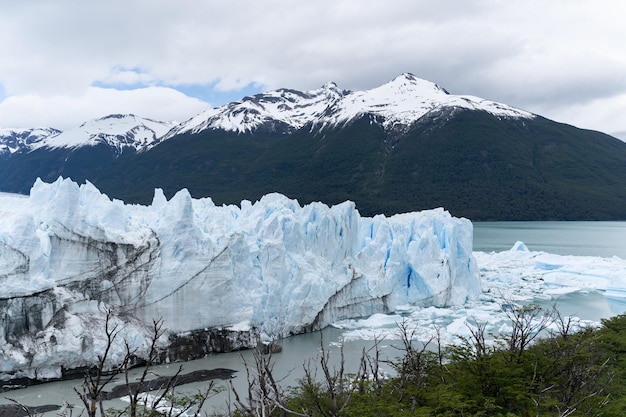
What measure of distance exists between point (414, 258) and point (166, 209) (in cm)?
1020

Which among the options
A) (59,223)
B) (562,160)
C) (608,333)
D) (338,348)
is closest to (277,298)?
(338,348)

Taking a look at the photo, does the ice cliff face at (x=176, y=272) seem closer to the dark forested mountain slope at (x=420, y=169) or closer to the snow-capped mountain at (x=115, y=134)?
the dark forested mountain slope at (x=420, y=169)

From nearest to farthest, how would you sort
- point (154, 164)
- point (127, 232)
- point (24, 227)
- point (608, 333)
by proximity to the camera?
point (608, 333) → point (24, 227) → point (127, 232) → point (154, 164)

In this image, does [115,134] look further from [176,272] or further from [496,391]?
[496,391]

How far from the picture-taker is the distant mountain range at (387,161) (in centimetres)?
7981

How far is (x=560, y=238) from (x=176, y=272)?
44.2m

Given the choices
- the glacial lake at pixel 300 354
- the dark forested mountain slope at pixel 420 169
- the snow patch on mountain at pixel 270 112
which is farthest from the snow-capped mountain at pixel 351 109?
the glacial lake at pixel 300 354

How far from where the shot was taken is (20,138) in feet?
523

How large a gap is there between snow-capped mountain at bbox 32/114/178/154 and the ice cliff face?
11092 cm

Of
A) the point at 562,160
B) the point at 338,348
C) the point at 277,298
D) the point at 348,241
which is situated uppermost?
the point at 562,160

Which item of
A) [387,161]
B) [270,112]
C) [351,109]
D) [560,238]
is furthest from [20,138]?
[560,238]

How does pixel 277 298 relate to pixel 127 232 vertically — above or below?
below

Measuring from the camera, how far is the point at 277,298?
17.7m

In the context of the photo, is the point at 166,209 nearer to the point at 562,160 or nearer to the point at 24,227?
the point at 24,227
